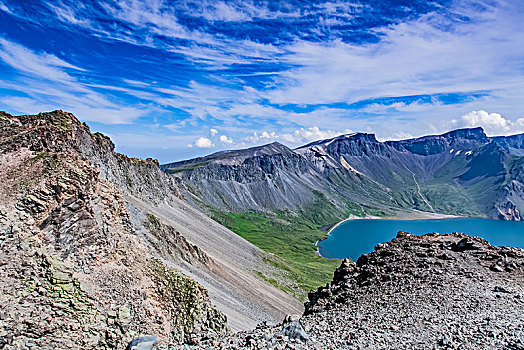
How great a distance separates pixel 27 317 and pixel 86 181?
12971mm

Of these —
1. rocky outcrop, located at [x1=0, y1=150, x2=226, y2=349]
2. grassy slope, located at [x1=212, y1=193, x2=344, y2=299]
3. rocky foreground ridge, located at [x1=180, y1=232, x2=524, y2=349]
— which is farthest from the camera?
grassy slope, located at [x1=212, y1=193, x2=344, y2=299]

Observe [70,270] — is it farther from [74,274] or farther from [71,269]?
[74,274]

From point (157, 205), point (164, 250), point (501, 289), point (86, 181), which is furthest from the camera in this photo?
point (157, 205)

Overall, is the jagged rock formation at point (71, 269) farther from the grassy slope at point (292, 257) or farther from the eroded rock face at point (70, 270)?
the grassy slope at point (292, 257)

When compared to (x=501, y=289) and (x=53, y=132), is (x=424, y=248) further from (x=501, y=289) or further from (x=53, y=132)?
(x=53, y=132)

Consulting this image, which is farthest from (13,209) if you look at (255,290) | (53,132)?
(255,290)

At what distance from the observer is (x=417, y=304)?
18.5 m

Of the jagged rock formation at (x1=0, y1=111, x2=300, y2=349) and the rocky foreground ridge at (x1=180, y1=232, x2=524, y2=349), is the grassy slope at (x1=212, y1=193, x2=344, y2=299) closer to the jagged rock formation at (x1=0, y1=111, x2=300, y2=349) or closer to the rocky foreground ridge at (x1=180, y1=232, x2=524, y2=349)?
the jagged rock formation at (x1=0, y1=111, x2=300, y2=349)

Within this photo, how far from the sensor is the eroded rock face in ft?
61.6

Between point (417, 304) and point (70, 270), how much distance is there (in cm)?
2258

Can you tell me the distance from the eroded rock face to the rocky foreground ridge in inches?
210

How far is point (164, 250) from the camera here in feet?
164

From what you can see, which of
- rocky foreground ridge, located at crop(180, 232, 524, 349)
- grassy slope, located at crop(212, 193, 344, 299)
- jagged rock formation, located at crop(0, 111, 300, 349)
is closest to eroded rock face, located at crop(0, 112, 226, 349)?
jagged rock formation, located at crop(0, 111, 300, 349)

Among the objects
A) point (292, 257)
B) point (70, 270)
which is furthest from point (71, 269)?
point (292, 257)
